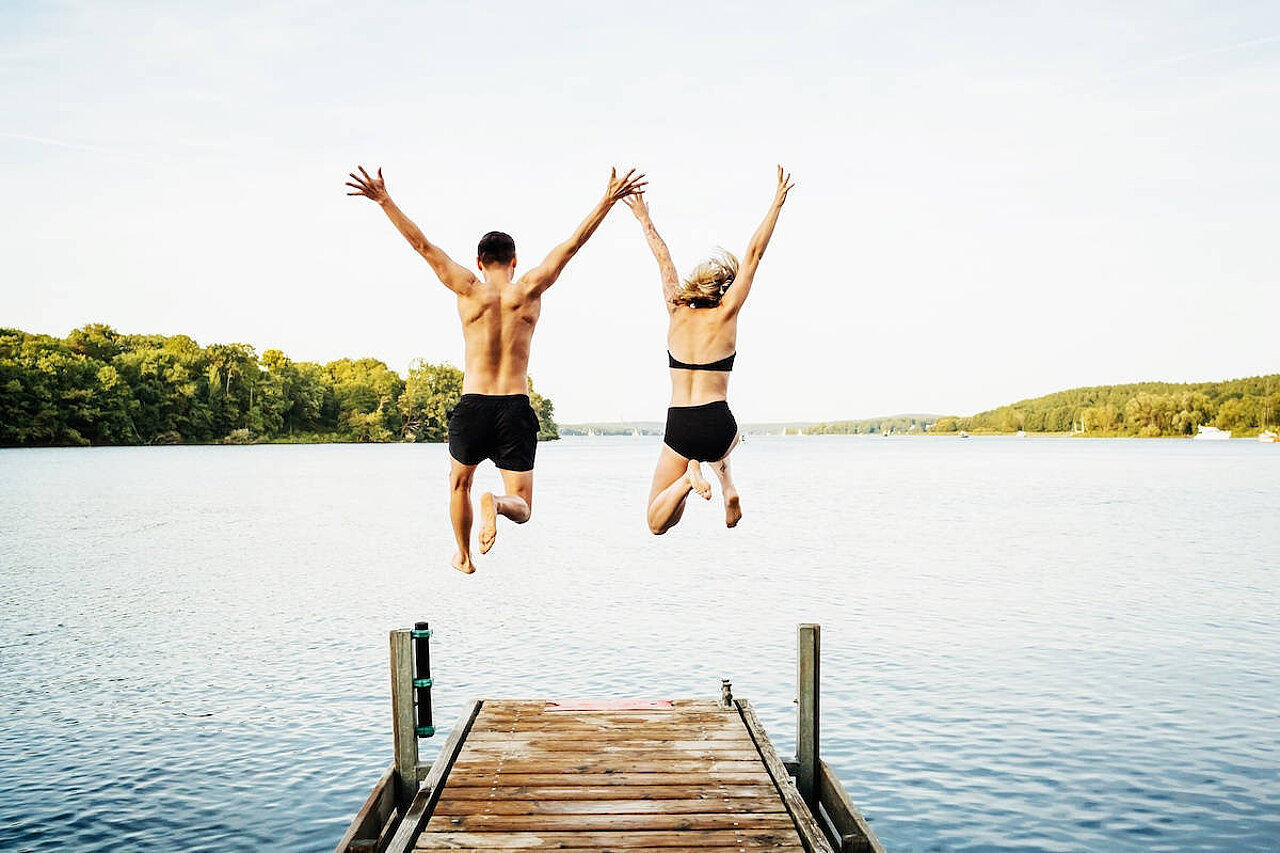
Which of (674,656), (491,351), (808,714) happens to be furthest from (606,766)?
(674,656)

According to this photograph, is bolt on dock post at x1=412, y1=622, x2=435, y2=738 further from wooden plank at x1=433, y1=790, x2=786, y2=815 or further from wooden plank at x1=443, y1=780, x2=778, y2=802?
wooden plank at x1=433, y1=790, x2=786, y2=815

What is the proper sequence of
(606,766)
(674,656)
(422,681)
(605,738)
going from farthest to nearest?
(674,656) < (422,681) < (605,738) < (606,766)

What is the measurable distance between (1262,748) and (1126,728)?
3.01m

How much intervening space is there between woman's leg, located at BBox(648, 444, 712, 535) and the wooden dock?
8.04 metres

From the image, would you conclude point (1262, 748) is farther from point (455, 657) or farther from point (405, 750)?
point (455, 657)

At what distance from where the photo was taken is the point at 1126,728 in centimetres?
2750

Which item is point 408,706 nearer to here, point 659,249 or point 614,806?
point 614,806

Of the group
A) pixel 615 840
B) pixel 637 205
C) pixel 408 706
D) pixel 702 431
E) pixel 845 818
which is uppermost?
pixel 637 205

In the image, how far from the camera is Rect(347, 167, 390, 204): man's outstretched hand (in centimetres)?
651

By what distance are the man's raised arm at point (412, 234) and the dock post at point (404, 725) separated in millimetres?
12308

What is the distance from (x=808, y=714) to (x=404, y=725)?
6889 millimetres

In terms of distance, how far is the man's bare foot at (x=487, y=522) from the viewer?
6.49m

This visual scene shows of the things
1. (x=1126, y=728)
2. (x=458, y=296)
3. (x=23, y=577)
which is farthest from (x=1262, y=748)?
(x=23, y=577)

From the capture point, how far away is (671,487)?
23.1 feet
